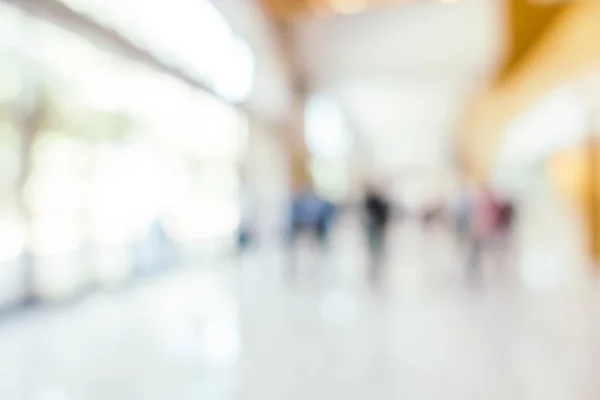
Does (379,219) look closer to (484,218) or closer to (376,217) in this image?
(376,217)

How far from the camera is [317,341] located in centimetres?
419

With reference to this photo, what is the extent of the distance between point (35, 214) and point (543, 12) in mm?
7648

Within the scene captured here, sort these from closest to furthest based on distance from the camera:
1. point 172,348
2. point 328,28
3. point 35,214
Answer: point 172,348, point 35,214, point 328,28

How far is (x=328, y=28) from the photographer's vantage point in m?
11.6

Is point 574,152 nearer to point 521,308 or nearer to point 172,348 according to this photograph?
point 521,308

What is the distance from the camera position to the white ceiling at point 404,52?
34.7 feet

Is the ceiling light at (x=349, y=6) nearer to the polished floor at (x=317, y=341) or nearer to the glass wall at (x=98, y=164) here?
the glass wall at (x=98, y=164)

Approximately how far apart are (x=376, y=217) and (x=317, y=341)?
3271 millimetres

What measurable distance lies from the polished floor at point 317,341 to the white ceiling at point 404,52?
16.0 feet

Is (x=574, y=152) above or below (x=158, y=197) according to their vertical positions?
above

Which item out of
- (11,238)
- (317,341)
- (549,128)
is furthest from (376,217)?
(549,128)

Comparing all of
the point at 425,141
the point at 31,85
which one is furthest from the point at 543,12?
the point at 425,141

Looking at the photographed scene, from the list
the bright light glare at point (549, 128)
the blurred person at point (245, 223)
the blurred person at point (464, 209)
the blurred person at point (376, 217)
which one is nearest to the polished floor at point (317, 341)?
the blurred person at point (376, 217)

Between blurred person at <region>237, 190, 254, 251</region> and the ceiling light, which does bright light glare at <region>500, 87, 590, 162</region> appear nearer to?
the ceiling light
